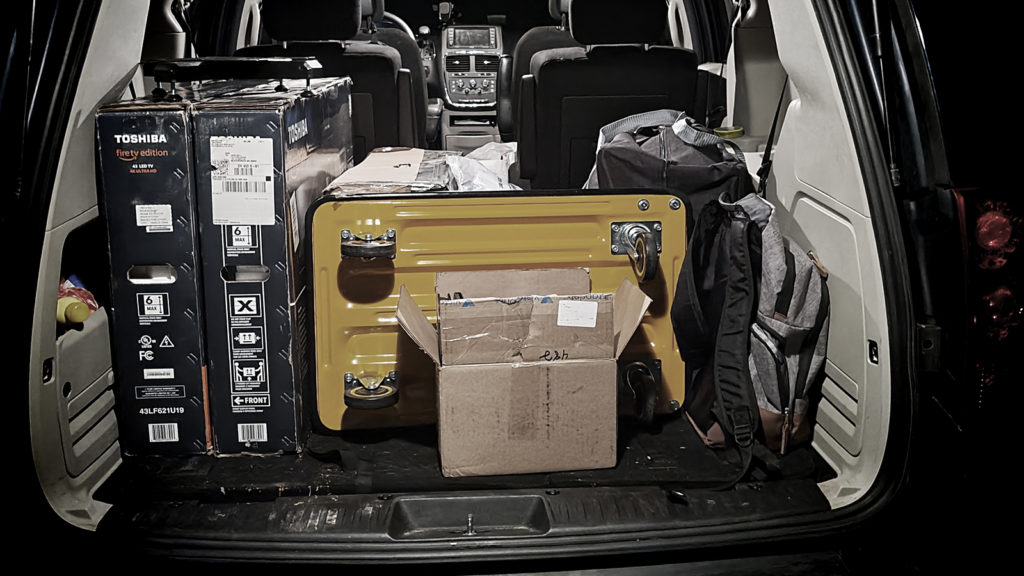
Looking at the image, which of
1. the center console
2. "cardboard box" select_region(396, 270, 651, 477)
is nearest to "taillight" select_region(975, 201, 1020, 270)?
"cardboard box" select_region(396, 270, 651, 477)

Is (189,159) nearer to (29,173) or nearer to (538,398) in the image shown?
(29,173)

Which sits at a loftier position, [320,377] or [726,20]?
[726,20]

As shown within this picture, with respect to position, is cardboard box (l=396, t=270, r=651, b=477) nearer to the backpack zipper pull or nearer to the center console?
the backpack zipper pull

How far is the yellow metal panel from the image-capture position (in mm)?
2189

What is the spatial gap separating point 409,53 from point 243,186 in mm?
2669

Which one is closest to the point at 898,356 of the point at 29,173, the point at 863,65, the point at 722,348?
the point at 722,348

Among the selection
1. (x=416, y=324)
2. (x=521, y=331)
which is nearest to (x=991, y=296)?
(x=521, y=331)

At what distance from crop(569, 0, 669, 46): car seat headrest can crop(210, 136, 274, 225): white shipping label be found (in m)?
1.48

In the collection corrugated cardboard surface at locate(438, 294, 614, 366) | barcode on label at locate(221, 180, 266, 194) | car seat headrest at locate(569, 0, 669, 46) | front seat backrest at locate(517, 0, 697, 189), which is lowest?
corrugated cardboard surface at locate(438, 294, 614, 366)

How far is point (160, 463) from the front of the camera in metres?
2.12

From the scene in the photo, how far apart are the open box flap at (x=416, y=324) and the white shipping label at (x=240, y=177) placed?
0.37 m

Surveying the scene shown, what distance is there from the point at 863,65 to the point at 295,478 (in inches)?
58.9

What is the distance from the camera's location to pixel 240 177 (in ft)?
6.63

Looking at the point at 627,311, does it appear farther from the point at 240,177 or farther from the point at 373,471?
the point at 240,177
